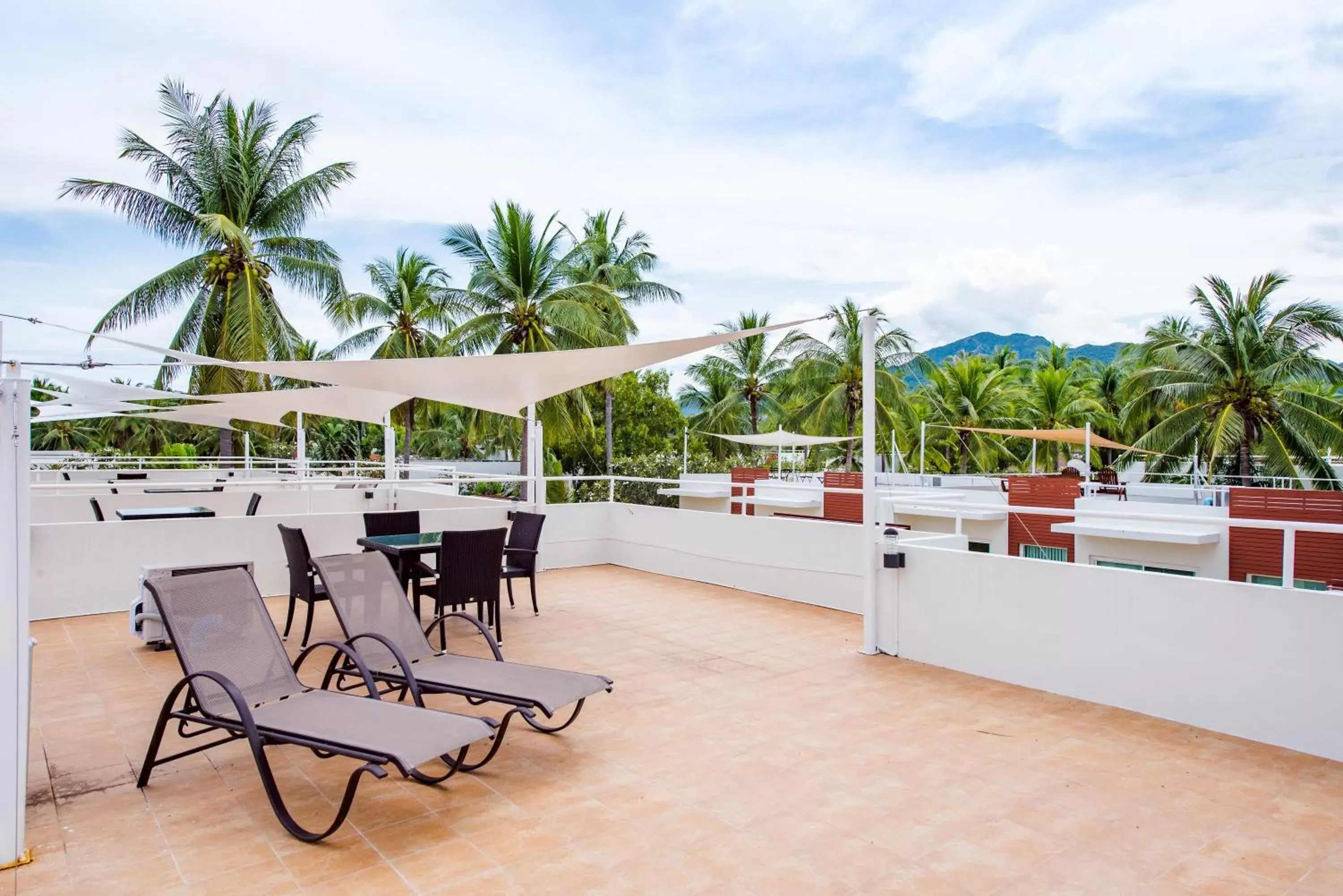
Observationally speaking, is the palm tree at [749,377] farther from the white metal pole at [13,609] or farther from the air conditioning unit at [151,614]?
the white metal pole at [13,609]

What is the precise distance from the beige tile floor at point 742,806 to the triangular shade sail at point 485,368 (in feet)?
7.75

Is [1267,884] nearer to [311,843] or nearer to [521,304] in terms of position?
[311,843]

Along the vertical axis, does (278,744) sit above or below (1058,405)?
below

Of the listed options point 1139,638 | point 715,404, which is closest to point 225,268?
point 1139,638

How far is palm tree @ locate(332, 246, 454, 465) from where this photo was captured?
76.4ft

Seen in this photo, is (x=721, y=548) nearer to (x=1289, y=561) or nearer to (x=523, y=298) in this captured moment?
(x=1289, y=561)

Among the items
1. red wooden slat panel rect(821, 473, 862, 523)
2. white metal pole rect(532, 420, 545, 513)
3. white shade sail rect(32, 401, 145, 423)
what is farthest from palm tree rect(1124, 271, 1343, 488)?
white shade sail rect(32, 401, 145, 423)

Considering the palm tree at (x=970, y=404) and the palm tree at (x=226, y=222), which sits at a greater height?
the palm tree at (x=226, y=222)

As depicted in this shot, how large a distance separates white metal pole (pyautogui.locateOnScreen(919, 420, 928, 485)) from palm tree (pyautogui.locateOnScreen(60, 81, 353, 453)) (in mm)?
13927

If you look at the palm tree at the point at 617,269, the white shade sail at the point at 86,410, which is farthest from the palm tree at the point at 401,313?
the white shade sail at the point at 86,410

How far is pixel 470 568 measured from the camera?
6.23 meters

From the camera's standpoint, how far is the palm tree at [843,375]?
27078mm

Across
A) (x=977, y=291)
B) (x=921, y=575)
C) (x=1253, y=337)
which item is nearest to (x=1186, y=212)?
(x=1253, y=337)

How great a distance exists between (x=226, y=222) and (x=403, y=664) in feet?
52.5
